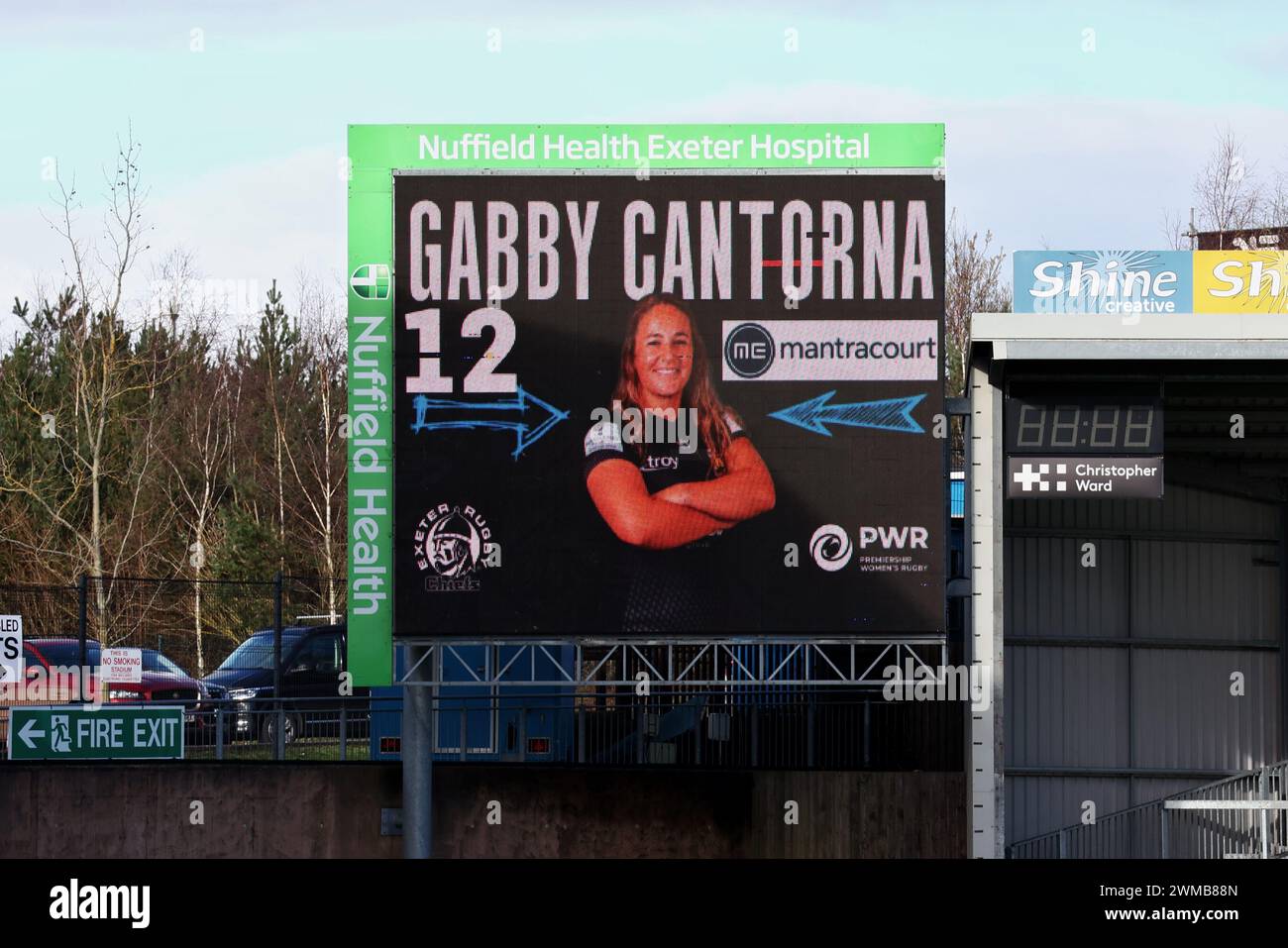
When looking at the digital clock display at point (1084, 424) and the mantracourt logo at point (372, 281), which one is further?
the mantracourt logo at point (372, 281)

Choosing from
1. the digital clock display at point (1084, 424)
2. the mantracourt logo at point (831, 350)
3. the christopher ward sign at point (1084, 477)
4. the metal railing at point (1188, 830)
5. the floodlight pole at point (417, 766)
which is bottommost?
the metal railing at point (1188, 830)

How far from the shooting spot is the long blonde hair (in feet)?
69.1

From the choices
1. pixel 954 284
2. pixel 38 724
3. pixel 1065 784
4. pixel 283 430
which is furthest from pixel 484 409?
pixel 954 284

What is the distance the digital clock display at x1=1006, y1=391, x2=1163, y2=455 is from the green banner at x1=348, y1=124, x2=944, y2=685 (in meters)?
3.35

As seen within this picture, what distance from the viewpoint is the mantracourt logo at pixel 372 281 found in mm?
21594

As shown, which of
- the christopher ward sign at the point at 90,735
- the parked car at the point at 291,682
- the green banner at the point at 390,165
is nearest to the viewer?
the green banner at the point at 390,165

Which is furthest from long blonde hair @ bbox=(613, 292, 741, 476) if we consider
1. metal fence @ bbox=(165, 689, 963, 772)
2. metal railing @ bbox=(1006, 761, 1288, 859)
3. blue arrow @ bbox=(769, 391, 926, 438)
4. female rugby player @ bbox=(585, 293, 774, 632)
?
metal railing @ bbox=(1006, 761, 1288, 859)

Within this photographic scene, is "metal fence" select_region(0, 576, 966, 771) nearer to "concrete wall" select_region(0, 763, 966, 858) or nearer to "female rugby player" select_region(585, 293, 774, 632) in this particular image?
"concrete wall" select_region(0, 763, 966, 858)

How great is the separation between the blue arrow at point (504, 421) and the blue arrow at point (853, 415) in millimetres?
2642

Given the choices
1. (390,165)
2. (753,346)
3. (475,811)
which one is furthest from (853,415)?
(475,811)

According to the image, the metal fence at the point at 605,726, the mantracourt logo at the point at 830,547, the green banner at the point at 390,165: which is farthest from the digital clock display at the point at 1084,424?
the metal fence at the point at 605,726

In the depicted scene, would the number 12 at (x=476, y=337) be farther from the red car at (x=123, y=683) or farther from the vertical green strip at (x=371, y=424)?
the red car at (x=123, y=683)

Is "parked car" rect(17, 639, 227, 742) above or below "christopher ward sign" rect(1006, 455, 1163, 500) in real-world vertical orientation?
below

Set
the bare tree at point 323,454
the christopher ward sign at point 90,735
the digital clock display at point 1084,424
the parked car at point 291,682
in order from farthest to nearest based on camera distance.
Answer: the bare tree at point 323,454 < the parked car at point 291,682 < the christopher ward sign at point 90,735 < the digital clock display at point 1084,424
